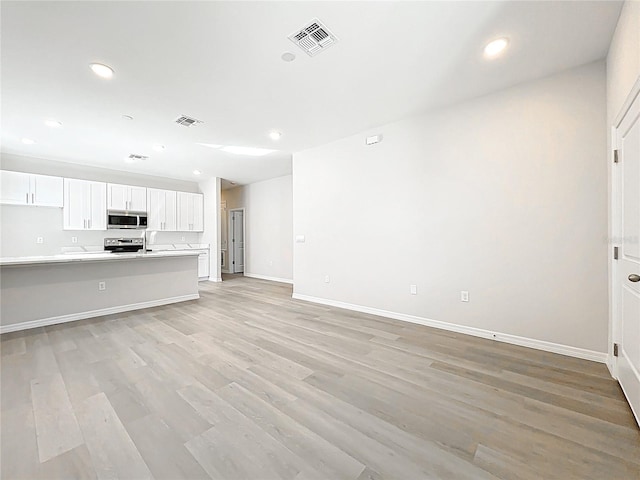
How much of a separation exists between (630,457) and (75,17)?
4.55 meters

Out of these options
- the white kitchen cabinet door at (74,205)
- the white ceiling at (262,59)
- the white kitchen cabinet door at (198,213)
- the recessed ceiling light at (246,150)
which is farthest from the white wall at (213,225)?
the white ceiling at (262,59)

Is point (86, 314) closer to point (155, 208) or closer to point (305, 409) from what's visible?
point (155, 208)

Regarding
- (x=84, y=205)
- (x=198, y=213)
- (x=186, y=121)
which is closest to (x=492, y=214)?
(x=186, y=121)

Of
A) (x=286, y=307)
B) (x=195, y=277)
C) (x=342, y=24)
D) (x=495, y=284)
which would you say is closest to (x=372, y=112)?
(x=342, y=24)

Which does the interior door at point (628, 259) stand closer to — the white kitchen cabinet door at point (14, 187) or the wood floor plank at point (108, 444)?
the wood floor plank at point (108, 444)

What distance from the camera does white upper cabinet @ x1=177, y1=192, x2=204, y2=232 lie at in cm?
743

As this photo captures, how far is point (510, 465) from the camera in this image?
1.38 meters

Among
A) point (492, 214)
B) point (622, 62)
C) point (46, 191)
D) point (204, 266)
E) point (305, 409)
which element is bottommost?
point (305, 409)

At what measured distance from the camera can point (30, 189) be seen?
5.19 meters

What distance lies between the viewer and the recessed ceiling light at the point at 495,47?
2260 mm

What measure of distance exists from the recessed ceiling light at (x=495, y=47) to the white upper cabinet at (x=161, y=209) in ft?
24.1

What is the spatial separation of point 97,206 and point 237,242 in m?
3.78

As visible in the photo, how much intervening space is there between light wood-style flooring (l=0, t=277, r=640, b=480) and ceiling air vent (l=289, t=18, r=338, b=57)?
2855 mm

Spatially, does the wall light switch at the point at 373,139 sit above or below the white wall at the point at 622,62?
above
